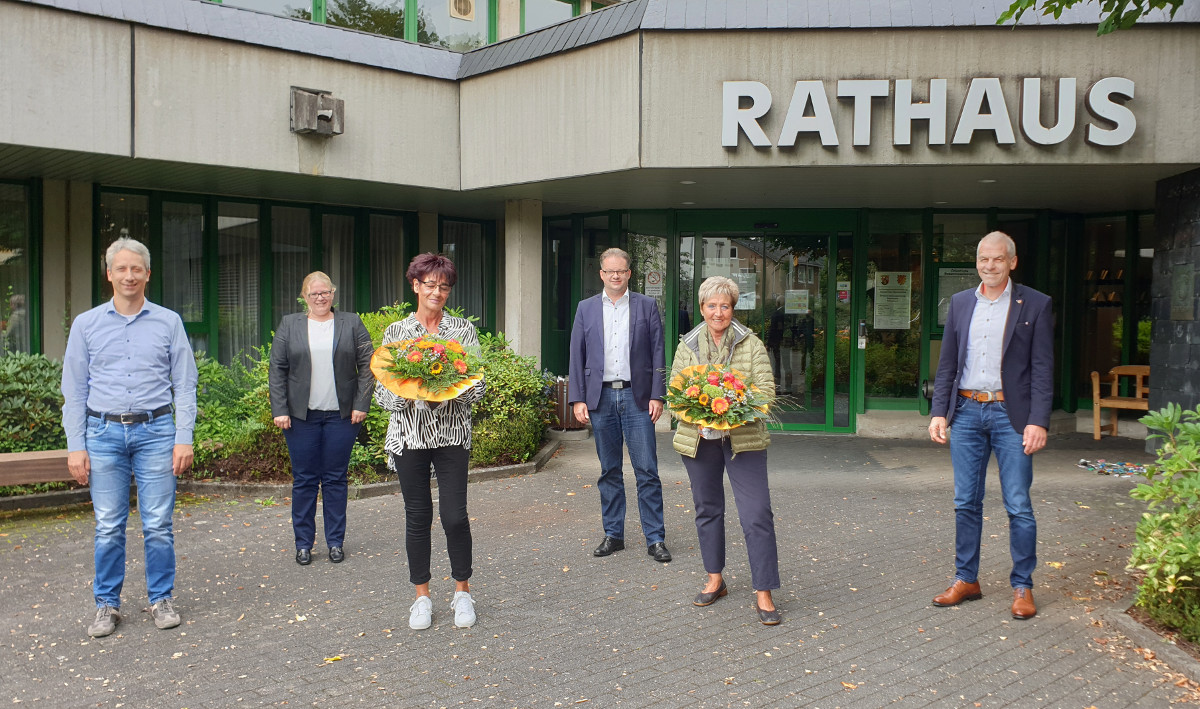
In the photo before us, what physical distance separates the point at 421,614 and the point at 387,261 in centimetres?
899

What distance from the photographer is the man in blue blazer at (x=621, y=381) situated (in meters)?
5.90

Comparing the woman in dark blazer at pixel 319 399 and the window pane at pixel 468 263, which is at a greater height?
the window pane at pixel 468 263

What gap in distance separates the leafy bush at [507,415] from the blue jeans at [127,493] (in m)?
3.98

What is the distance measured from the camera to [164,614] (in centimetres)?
472

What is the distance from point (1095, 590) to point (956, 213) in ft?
24.6

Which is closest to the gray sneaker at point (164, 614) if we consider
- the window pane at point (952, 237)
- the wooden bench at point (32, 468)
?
the wooden bench at point (32, 468)

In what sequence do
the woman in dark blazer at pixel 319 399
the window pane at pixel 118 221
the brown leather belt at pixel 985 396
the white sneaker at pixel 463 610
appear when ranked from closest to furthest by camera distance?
1. the white sneaker at pixel 463 610
2. the brown leather belt at pixel 985 396
3. the woman in dark blazer at pixel 319 399
4. the window pane at pixel 118 221

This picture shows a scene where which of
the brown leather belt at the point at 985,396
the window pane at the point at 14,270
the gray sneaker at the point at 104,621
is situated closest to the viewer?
the gray sneaker at the point at 104,621

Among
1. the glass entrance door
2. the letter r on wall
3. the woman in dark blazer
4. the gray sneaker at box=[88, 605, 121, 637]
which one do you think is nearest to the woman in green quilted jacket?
the woman in dark blazer

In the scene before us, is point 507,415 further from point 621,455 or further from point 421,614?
point 421,614

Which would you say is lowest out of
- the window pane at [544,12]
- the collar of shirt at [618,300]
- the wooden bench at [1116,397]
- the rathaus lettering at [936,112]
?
the wooden bench at [1116,397]

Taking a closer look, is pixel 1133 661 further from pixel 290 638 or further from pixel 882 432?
pixel 882 432

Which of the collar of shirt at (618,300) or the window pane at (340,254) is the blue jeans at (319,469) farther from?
the window pane at (340,254)

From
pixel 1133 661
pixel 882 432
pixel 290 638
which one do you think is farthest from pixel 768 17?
A: pixel 290 638
